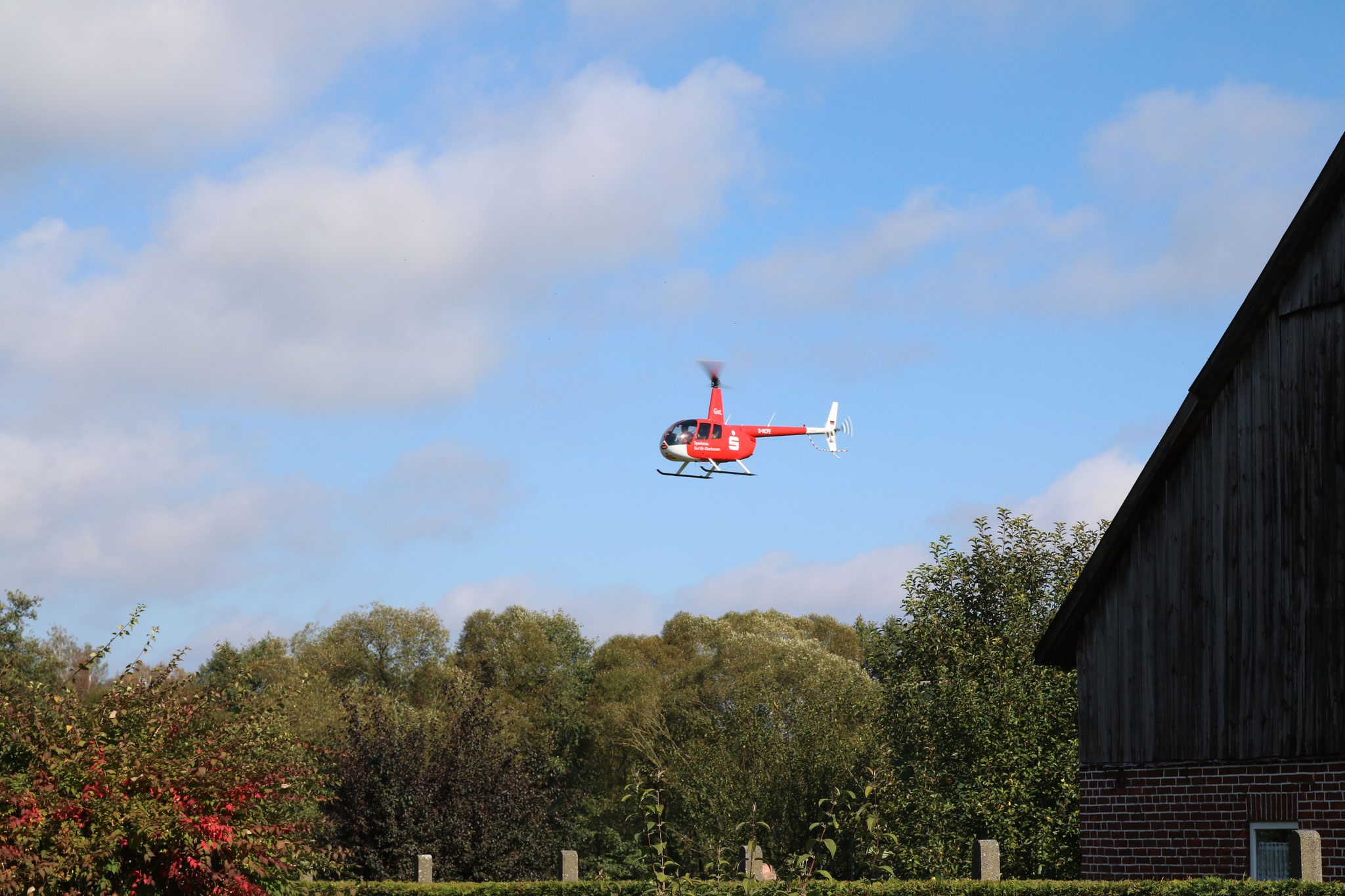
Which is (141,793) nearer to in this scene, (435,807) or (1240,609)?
(1240,609)

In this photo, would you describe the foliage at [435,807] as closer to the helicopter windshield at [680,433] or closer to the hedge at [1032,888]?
the hedge at [1032,888]

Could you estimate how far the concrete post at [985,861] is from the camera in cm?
1372

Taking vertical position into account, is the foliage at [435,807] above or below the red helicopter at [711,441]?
below

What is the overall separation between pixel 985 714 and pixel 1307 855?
40.5ft

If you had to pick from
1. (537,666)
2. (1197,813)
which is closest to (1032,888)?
(1197,813)

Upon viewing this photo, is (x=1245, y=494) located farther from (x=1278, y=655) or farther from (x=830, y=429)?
(x=830, y=429)

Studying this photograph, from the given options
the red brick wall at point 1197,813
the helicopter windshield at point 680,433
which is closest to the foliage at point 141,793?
the red brick wall at point 1197,813

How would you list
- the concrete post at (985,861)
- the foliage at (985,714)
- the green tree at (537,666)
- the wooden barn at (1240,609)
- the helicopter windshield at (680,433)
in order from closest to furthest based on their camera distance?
the wooden barn at (1240,609)
the concrete post at (985,861)
the foliage at (985,714)
the helicopter windshield at (680,433)
the green tree at (537,666)

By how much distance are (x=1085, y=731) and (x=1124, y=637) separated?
4.22ft

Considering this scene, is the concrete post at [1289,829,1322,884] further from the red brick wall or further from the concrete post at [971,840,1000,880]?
the concrete post at [971,840,1000,880]

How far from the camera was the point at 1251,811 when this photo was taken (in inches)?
504

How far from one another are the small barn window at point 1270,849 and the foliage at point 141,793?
9254 millimetres

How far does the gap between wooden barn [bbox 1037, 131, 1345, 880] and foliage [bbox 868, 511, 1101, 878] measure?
329 inches

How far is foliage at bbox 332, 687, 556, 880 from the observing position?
79.2 feet
